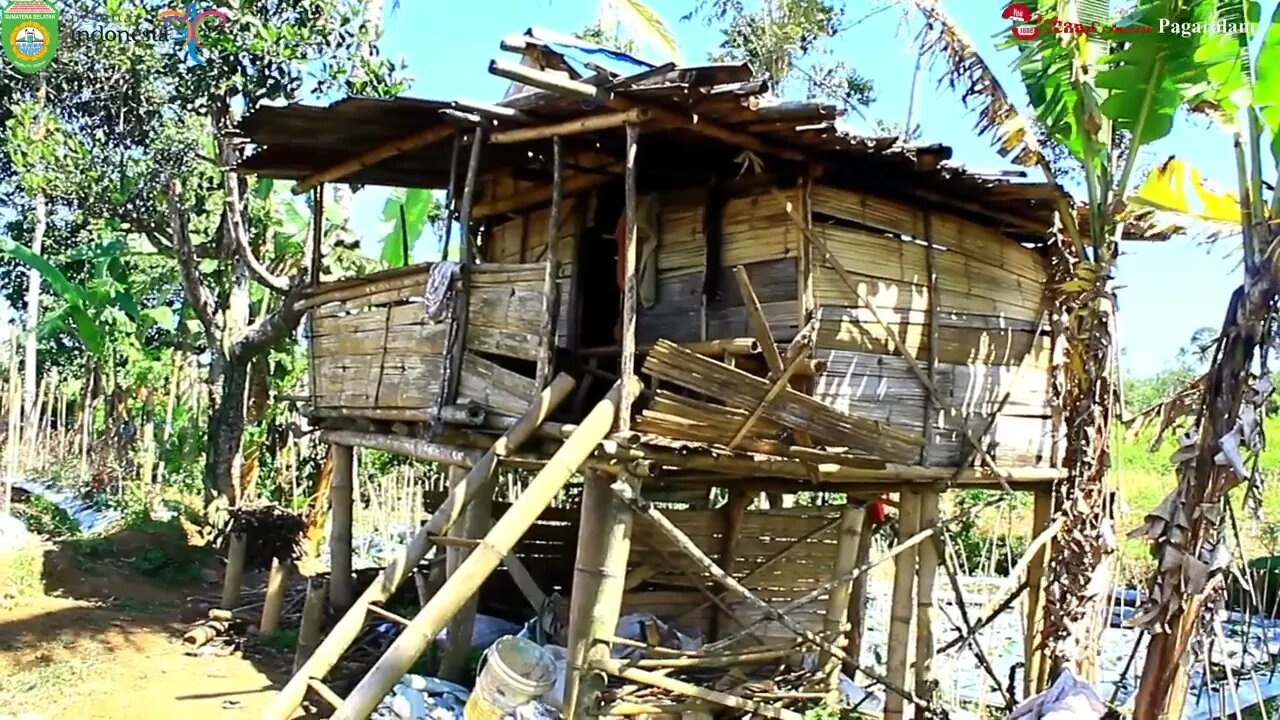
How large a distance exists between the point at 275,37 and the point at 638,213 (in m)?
5.41

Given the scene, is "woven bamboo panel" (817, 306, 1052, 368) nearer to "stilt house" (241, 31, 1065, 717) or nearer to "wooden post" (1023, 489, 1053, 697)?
"stilt house" (241, 31, 1065, 717)

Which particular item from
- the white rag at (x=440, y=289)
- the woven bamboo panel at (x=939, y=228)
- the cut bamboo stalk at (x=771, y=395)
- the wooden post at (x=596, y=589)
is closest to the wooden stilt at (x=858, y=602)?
the woven bamboo panel at (x=939, y=228)

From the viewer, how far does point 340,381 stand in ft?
28.7

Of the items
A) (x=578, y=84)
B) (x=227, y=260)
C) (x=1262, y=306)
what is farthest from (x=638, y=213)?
(x=227, y=260)

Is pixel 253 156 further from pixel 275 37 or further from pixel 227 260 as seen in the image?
pixel 227 260

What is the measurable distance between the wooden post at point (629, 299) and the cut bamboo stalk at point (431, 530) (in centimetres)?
66

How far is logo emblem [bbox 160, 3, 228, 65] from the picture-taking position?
34.8 ft

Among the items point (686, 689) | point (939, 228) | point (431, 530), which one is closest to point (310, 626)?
point (431, 530)

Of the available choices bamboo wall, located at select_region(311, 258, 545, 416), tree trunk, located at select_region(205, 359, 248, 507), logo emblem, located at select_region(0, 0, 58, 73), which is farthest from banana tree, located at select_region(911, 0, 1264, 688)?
logo emblem, located at select_region(0, 0, 58, 73)

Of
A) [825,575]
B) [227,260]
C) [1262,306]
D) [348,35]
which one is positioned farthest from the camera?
[227,260]

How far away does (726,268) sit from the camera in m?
7.00

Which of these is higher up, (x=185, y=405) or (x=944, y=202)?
(x=944, y=202)

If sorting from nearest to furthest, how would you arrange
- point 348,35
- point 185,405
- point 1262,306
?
point 1262,306, point 348,35, point 185,405

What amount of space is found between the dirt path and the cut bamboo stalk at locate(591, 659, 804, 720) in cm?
299
